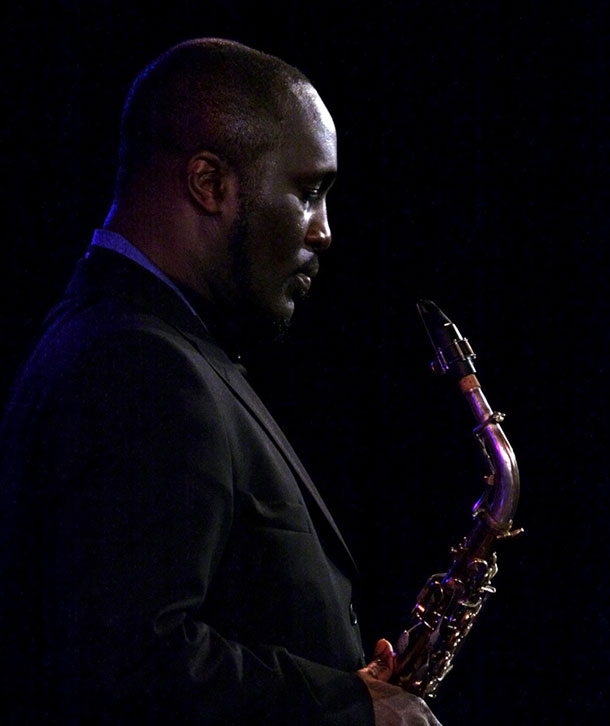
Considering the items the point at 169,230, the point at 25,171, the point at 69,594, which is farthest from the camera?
the point at 25,171

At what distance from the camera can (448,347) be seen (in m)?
2.33

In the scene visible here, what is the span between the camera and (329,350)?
10.7ft

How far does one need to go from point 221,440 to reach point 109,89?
1757 millimetres

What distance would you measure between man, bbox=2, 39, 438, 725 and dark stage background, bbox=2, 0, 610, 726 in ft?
4.43

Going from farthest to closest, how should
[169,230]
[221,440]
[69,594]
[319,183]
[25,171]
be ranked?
[25,171] → [319,183] → [169,230] → [221,440] → [69,594]

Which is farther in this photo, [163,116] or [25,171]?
[25,171]

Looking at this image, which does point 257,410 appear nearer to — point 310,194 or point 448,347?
point 310,194

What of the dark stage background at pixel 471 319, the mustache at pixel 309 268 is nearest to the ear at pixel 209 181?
the mustache at pixel 309 268

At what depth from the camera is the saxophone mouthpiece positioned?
233 centimetres

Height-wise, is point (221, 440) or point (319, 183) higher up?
point (319, 183)

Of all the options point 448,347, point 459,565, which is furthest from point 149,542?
point 448,347

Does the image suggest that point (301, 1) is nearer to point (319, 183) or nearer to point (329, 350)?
point (329, 350)

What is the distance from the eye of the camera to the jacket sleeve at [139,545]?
1344 millimetres

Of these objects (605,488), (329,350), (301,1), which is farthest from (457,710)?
(301,1)
